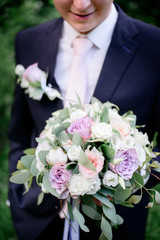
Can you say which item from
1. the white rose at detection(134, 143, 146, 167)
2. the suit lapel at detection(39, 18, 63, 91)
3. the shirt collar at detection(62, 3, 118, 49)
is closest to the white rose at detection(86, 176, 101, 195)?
the white rose at detection(134, 143, 146, 167)

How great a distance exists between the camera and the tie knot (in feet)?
6.12

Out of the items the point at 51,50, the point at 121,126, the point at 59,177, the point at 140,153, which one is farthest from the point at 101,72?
the point at 59,177

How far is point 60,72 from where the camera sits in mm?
2010

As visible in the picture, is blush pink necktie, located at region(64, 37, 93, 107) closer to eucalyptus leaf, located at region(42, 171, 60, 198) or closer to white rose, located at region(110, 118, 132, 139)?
white rose, located at region(110, 118, 132, 139)

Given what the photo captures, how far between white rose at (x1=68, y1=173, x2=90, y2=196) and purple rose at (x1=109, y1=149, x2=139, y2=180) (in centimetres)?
15

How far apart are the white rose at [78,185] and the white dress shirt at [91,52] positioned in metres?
0.68

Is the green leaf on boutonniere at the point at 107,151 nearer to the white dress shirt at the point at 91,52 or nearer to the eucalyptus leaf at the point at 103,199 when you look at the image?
the eucalyptus leaf at the point at 103,199

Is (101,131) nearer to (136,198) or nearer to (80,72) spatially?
(136,198)

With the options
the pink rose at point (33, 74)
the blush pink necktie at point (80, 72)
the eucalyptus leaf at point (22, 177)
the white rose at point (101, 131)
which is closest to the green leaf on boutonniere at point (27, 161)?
the eucalyptus leaf at point (22, 177)

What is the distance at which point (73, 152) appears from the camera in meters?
1.32

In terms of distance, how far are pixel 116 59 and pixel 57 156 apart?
0.81 metres

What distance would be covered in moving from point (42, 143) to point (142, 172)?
1.65 feet

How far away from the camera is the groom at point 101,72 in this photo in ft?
6.08

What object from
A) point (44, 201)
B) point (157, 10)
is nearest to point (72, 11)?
point (44, 201)
